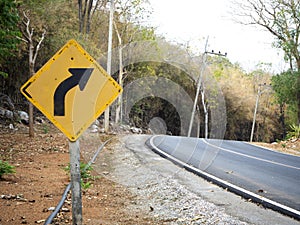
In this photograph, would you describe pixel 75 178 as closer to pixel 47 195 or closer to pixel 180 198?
pixel 47 195

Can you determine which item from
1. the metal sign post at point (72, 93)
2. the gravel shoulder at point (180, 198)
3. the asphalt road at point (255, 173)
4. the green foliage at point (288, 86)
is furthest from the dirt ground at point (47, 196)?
the green foliage at point (288, 86)

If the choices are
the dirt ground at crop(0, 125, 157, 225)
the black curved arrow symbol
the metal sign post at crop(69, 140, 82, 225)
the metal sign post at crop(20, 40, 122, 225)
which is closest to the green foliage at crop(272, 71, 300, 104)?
the dirt ground at crop(0, 125, 157, 225)

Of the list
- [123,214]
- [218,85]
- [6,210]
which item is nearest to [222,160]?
[123,214]

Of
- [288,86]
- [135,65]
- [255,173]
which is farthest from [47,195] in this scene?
[135,65]

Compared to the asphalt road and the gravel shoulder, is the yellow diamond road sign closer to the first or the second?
the gravel shoulder

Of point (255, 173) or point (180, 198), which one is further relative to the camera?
point (255, 173)

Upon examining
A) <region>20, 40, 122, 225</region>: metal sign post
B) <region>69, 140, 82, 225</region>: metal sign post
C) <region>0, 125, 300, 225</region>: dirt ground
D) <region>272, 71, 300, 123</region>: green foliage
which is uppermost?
<region>272, 71, 300, 123</region>: green foliage

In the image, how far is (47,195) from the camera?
261 inches

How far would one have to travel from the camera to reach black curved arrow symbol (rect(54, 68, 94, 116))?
4.04 meters

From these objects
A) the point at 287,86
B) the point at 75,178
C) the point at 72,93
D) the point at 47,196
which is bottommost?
the point at 47,196

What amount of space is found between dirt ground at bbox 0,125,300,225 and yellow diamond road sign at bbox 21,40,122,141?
1.82 m

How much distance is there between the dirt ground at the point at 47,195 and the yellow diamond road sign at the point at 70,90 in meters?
1.82

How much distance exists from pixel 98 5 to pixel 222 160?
2310 centimetres

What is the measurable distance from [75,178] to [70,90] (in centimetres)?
97
